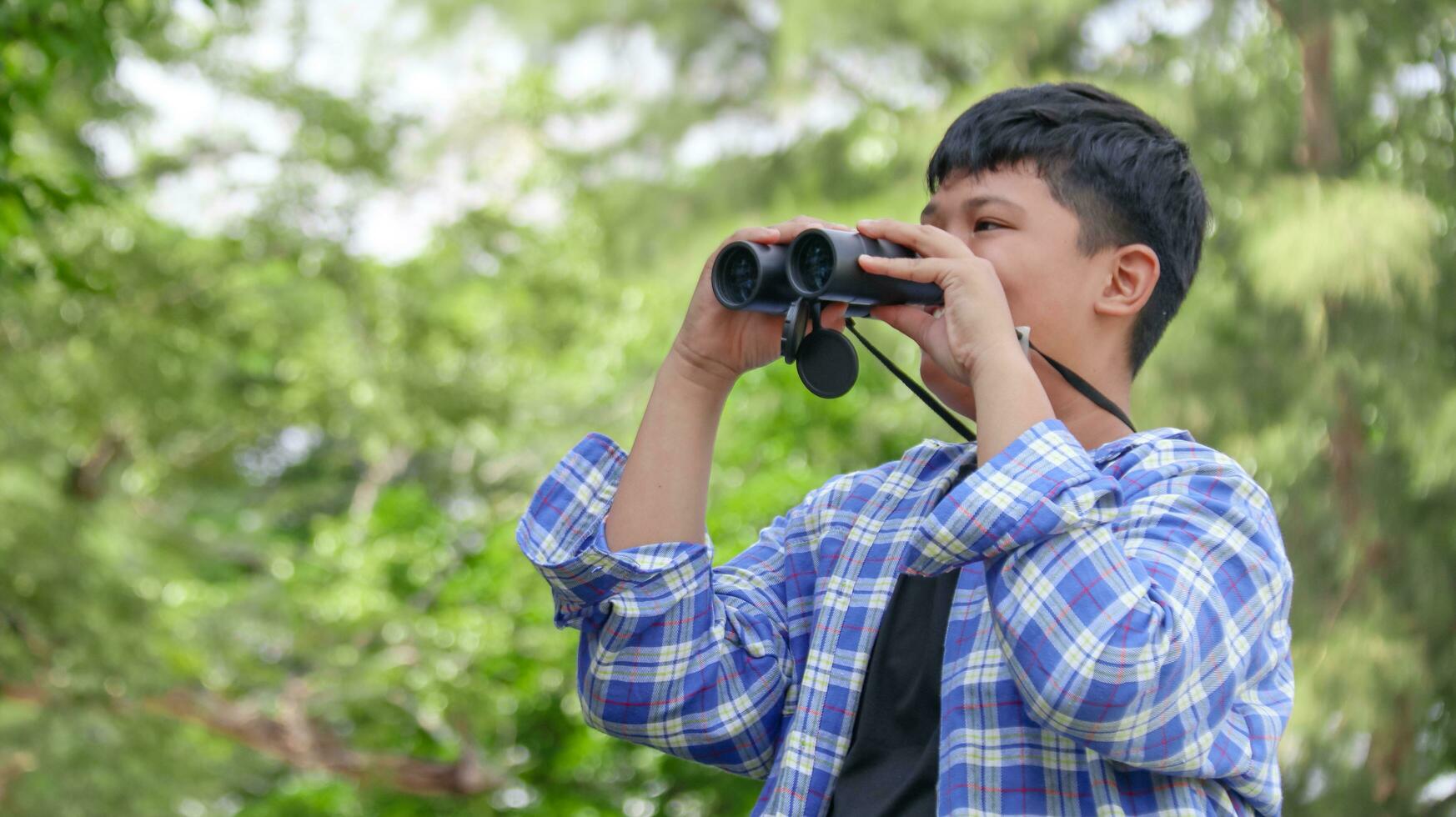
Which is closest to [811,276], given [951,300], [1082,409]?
[951,300]

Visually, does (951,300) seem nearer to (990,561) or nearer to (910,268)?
(910,268)

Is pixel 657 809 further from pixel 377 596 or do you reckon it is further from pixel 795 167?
pixel 795 167

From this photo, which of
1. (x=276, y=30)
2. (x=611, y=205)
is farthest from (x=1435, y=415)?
(x=276, y=30)

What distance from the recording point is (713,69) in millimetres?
7270

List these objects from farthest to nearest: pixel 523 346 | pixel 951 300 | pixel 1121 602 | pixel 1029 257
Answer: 1. pixel 523 346
2. pixel 1029 257
3. pixel 951 300
4. pixel 1121 602

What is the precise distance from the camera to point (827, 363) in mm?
1102

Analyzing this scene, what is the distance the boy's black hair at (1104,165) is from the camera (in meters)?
1.17

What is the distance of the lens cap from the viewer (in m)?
1.09

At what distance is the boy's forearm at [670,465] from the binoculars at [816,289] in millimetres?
93

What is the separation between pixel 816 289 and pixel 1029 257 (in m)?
0.18

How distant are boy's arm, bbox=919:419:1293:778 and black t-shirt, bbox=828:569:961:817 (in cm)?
13

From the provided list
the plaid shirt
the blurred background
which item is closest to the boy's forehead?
the plaid shirt

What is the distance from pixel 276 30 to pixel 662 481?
22.6 feet

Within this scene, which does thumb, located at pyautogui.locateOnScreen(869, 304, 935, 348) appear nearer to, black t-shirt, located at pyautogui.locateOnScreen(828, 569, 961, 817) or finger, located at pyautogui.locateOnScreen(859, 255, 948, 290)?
finger, located at pyautogui.locateOnScreen(859, 255, 948, 290)
